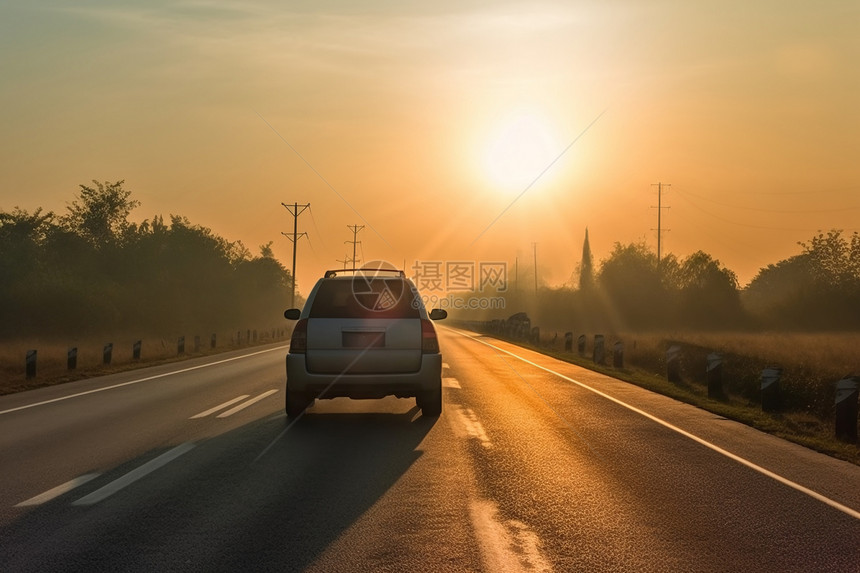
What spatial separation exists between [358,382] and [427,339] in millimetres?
1164

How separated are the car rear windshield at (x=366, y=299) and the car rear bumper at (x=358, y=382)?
2.32 ft

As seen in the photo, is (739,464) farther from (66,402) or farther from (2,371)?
(2,371)

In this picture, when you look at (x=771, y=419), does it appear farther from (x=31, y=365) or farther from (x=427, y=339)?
(x=31, y=365)

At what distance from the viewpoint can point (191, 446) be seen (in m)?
A: 9.02

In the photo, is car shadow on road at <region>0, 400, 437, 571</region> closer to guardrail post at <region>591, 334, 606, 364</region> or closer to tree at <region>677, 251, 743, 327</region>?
guardrail post at <region>591, 334, 606, 364</region>

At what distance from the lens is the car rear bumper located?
422 inches

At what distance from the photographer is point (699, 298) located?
3243 inches

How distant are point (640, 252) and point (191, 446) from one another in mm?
102623

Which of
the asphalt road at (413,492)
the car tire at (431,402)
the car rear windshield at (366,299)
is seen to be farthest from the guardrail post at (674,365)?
the car rear windshield at (366,299)

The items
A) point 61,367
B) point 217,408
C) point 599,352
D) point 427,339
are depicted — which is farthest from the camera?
point 599,352

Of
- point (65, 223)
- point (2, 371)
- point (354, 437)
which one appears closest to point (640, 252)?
point (65, 223)

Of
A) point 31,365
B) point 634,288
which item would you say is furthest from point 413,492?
point 634,288

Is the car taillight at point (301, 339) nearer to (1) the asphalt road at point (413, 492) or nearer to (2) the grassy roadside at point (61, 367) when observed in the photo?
(1) the asphalt road at point (413, 492)

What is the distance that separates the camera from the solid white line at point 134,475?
6437 millimetres
